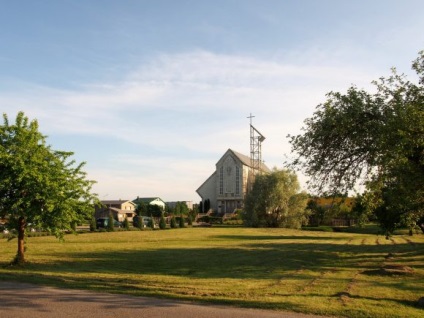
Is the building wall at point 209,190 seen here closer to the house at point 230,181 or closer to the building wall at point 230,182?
the house at point 230,181

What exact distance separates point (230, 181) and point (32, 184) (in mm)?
77548

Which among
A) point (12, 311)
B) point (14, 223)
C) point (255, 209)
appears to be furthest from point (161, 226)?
point (12, 311)

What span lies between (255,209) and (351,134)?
4492 centimetres

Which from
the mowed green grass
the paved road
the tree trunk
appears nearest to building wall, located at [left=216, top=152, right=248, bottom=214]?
the mowed green grass

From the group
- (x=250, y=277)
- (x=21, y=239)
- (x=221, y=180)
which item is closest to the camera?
(x=250, y=277)

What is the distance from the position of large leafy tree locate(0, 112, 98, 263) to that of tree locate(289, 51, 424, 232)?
38.5 ft

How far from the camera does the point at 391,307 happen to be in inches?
440

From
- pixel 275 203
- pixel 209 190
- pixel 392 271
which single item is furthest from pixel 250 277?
pixel 209 190

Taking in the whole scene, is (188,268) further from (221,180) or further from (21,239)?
(221,180)

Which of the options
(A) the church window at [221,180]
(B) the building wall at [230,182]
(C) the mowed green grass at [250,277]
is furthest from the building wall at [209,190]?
(C) the mowed green grass at [250,277]

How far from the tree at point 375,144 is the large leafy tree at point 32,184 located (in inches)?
462

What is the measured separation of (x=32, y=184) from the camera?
61.3 ft

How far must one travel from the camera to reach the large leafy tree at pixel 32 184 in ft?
60.4

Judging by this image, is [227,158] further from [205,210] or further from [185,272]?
[185,272]
